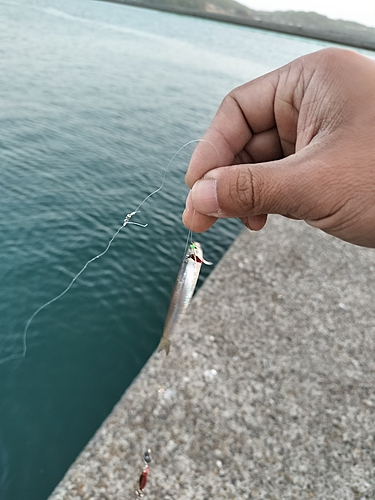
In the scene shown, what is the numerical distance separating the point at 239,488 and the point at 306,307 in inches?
138

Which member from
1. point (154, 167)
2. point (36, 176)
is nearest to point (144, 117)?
point (154, 167)

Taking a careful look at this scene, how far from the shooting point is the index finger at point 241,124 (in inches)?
145

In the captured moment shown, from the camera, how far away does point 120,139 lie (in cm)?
1505

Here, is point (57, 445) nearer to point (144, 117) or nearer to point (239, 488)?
point (239, 488)

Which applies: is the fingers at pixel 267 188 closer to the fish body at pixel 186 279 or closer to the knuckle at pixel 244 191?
the knuckle at pixel 244 191

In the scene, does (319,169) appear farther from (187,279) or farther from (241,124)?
(241,124)

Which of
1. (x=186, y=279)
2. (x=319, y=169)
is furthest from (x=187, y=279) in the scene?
(x=319, y=169)

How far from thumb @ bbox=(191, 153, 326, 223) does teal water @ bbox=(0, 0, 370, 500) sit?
13.5ft

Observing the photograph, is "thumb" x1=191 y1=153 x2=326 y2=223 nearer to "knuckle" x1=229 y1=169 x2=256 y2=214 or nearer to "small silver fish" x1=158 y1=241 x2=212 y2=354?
"knuckle" x1=229 y1=169 x2=256 y2=214

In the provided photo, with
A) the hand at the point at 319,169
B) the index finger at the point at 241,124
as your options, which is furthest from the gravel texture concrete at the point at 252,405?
the index finger at the point at 241,124

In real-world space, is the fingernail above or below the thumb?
below

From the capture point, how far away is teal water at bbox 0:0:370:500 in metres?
5.48

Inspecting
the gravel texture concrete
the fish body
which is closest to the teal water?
the gravel texture concrete

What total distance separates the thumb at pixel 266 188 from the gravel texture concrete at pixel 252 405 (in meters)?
2.93
